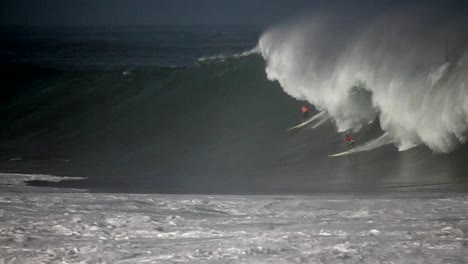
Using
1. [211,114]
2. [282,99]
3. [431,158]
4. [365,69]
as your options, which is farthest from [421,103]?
[211,114]

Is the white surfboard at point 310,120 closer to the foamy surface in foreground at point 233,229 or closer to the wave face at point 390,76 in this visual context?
the wave face at point 390,76

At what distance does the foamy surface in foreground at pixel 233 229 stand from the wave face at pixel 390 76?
3692 millimetres

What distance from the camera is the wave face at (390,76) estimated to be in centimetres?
1174

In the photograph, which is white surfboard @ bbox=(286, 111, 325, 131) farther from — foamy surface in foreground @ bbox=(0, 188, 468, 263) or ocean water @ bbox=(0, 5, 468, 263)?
foamy surface in foreground @ bbox=(0, 188, 468, 263)

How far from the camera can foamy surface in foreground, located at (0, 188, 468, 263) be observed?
603 centimetres

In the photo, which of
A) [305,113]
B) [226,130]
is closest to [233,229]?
[305,113]

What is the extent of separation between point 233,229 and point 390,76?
7894 mm

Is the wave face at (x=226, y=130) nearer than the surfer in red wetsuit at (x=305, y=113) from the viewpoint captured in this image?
Yes

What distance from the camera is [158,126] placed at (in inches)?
687

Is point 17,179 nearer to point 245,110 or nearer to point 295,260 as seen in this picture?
point 295,260

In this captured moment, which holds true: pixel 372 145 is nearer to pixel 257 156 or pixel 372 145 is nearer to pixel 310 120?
pixel 257 156

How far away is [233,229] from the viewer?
7.03 m

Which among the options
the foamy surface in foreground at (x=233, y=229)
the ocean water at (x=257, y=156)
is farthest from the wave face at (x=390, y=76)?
the foamy surface in foreground at (x=233, y=229)

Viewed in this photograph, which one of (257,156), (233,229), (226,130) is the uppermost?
(226,130)
